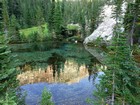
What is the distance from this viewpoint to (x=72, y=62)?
65.8 metres

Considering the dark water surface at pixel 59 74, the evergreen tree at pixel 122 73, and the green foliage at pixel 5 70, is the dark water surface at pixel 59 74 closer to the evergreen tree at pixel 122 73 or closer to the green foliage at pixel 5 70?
the evergreen tree at pixel 122 73

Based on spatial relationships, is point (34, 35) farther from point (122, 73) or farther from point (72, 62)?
point (122, 73)

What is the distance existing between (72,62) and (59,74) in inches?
553

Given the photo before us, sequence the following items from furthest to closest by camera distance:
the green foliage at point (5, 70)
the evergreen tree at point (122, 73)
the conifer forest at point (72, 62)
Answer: the conifer forest at point (72, 62) < the green foliage at point (5, 70) < the evergreen tree at point (122, 73)

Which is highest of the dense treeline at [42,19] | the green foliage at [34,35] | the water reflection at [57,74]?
the dense treeline at [42,19]

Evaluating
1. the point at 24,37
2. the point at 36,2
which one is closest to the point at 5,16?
the point at 24,37

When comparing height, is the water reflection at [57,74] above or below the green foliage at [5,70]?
below

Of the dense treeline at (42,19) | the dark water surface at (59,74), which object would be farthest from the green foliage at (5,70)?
the dense treeline at (42,19)

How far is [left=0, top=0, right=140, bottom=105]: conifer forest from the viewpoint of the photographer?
2011 cm

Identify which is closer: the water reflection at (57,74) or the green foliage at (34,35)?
the water reflection at (57,74)

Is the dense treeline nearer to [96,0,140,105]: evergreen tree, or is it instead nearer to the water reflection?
the water reflection

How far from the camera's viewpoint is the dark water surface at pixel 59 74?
3869 centimetres

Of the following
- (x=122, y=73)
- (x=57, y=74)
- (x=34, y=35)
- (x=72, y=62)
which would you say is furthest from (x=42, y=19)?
(x=122, y=73)

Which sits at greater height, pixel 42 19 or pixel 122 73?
pixel 122 73
